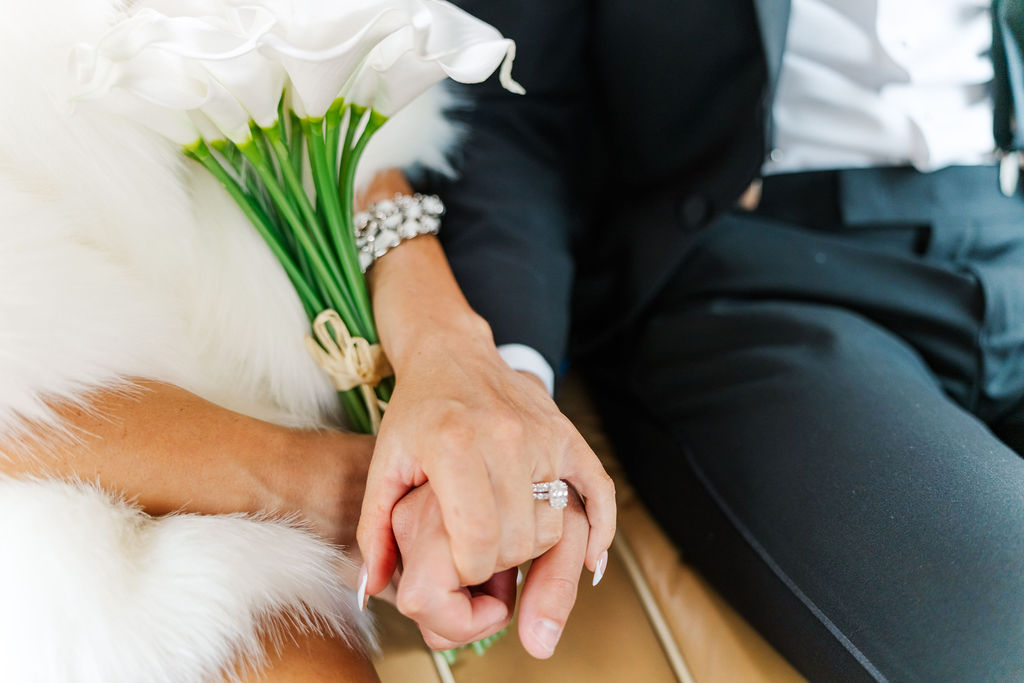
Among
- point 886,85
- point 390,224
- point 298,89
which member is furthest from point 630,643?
point 886,85

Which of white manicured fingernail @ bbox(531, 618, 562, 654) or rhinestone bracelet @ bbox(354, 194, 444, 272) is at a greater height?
rhinestone bracelet @ bbox(354, 194, 444, 272)

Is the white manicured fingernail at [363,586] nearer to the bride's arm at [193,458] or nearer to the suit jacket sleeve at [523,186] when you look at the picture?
the bride's arm at [193,458]

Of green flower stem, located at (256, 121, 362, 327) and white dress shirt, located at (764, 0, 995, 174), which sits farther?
white dress shirt, located at (764, 0, 995, 174)

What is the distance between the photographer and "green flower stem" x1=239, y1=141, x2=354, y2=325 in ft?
1.65

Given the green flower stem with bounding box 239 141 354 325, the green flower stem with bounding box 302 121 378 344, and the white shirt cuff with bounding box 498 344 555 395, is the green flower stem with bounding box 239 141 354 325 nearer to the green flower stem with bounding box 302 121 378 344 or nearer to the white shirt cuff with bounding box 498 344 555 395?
the green flower stem with bounding box 302 121 378 344

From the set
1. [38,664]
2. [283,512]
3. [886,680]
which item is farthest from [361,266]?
[886,680]

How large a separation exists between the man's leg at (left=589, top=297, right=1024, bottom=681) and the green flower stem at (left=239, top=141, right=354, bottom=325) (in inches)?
14.7

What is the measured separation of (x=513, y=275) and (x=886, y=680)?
1.51ft

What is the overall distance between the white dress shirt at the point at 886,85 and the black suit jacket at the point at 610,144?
0.05 meters

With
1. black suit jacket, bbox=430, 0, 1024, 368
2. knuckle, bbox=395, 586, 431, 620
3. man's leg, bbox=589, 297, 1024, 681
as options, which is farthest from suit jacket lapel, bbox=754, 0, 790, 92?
knuckle, bbox=395, 586, 431, 620

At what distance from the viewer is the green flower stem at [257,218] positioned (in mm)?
511

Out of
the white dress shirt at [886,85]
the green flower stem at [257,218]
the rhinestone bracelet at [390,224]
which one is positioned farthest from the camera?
the white dress shirt at [886,85]

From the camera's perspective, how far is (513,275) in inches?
28.1

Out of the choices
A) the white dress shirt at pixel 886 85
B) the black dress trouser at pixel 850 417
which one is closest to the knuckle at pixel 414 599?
the black dress trouser at pixel 850 417
